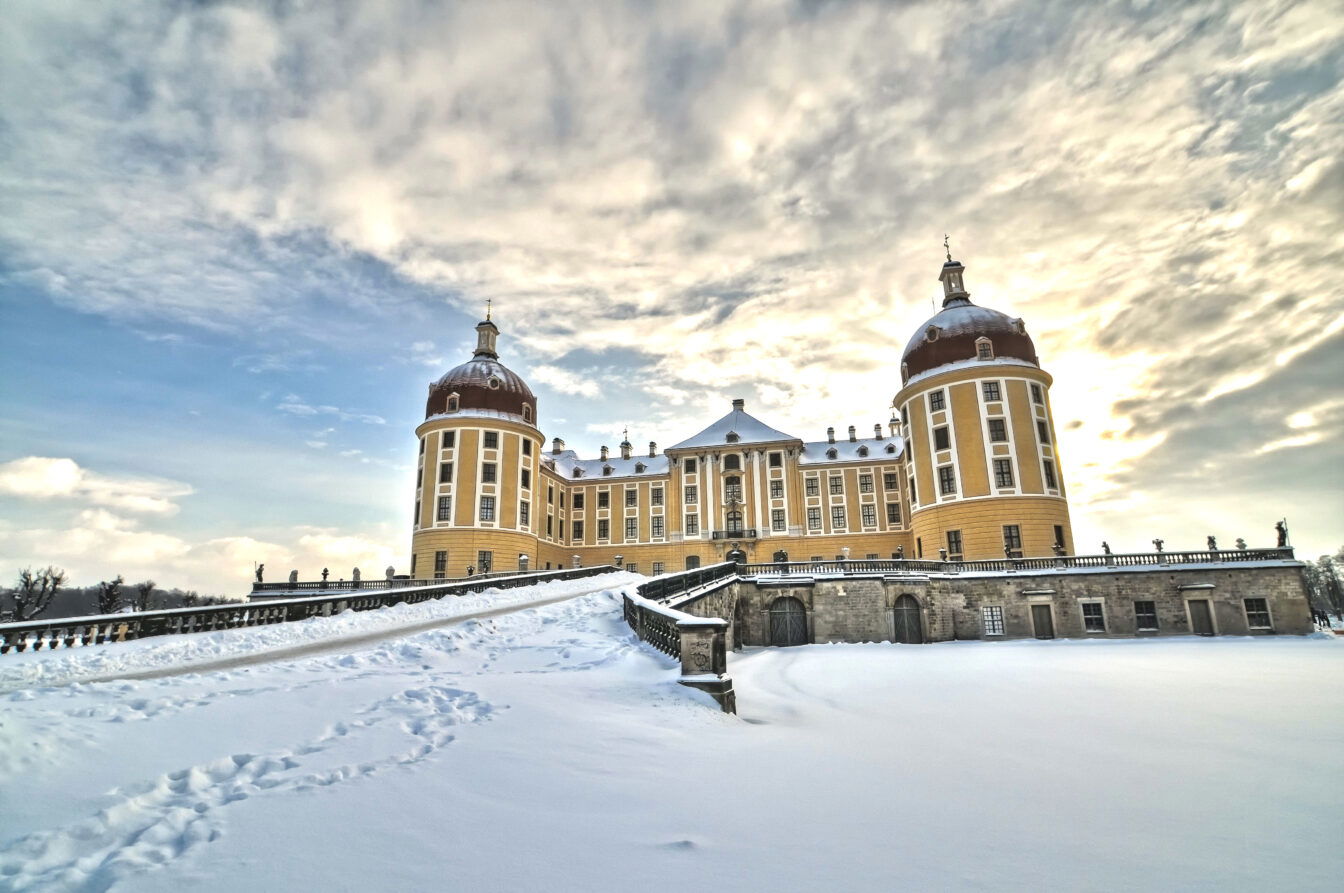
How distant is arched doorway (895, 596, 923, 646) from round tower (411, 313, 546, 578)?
2549 cm

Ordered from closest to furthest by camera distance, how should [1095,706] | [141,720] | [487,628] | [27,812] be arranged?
[27,812] < [141,720] < [1095,706] < [487,628]

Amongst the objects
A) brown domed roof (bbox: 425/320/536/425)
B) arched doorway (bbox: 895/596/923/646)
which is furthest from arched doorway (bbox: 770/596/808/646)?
brown domed roof (bbox: 425/320/536/425)

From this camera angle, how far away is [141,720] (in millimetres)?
6570

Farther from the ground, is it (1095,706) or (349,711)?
(349,711)

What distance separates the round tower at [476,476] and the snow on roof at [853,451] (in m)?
22.8

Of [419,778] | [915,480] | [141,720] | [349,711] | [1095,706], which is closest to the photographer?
[419,778]

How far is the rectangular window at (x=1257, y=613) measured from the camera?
2962 centimetres

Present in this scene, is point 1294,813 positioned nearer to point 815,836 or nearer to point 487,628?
point 815,836

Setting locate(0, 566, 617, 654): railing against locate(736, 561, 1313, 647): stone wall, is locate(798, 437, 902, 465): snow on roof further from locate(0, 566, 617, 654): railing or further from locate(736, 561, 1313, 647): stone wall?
locate(0, 566, 617, 654): railing

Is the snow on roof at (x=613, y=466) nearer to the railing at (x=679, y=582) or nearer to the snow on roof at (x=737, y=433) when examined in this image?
the snow on roof at (x=737, y=433)

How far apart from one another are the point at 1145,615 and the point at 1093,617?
2.20m

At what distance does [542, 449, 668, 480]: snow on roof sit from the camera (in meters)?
56.4

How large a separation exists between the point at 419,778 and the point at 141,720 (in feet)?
12.0

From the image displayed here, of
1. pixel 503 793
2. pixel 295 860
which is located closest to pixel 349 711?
pixel 503 793
